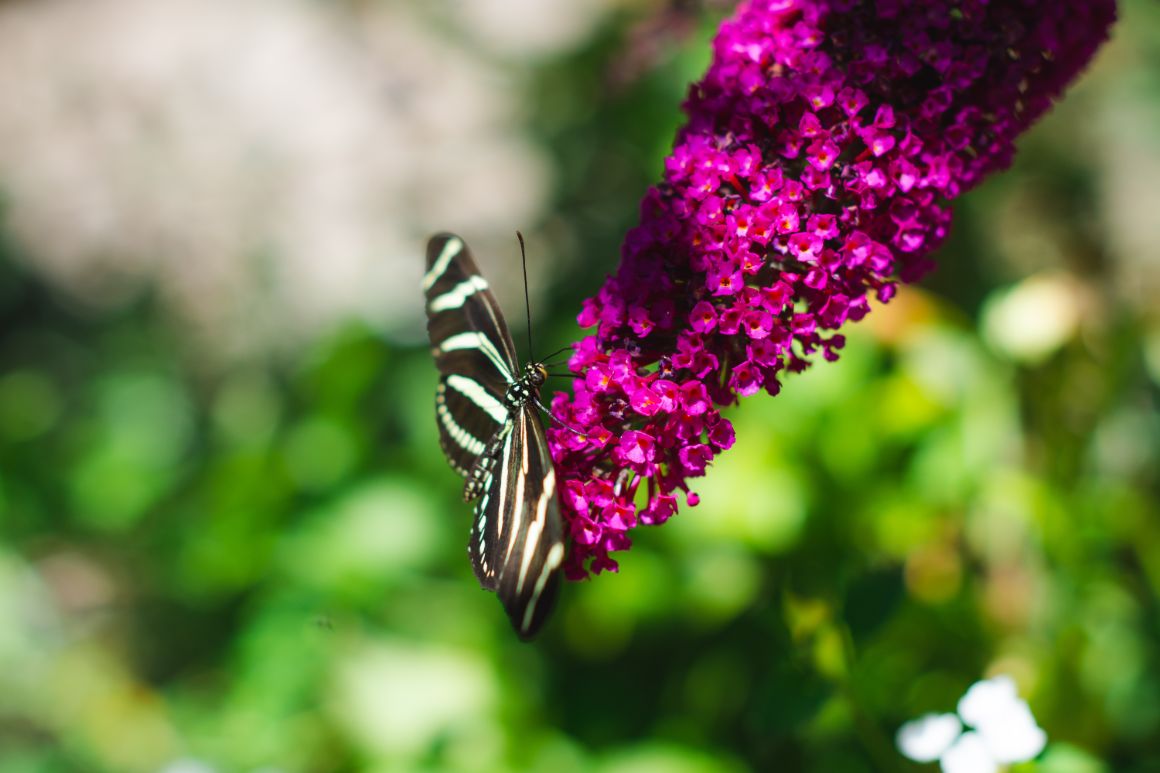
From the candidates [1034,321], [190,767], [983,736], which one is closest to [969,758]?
[983,736]

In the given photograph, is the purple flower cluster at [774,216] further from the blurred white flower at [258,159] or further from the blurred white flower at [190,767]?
the blurred white flower at [258,159]

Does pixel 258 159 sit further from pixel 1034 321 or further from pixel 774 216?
pixel 774 216

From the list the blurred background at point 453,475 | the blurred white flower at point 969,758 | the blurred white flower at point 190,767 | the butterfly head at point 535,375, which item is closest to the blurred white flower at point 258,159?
the blurred background at point 453,475

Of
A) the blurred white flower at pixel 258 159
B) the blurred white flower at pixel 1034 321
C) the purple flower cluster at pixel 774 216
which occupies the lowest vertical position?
the purple flower cluster at pixel 774 216

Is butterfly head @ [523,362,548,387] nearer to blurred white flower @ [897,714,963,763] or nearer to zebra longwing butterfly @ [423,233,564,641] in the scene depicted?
zebra longwing butterfly @ [423,233,564,641]

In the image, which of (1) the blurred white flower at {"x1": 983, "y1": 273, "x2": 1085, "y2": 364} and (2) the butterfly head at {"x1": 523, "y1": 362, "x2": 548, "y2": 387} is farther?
(1) the blurred white flower at {"x1": 983, "y1": 273, "x2": 1085, "y2": 364}

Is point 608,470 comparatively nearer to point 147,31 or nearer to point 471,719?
point 471,719

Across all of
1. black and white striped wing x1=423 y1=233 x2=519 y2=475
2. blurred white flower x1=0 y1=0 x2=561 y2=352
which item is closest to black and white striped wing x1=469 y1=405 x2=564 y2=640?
black and white striped wing x1=423 y1=233 x2=519 y2=475
